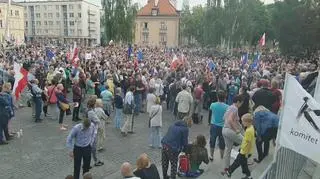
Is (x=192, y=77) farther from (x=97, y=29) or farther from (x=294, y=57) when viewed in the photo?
(x=97, y=29)

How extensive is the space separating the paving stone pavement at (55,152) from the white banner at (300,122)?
4115 millimetres

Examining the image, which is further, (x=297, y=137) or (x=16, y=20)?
(x=16, y=20)

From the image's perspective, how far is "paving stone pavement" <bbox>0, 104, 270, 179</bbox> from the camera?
999cm

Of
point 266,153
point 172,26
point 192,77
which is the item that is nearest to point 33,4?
point 172,26

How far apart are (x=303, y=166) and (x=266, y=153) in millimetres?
2311

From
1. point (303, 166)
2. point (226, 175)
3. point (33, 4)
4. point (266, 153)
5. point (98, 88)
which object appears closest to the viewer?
point (303, 166)

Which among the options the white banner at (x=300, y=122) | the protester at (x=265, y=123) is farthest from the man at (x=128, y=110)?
the white banner at (x=300, y=122)

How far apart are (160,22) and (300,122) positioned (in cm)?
8978

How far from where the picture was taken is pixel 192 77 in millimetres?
19422

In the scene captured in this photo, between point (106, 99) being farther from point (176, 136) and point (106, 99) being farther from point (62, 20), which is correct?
point (62, 20)

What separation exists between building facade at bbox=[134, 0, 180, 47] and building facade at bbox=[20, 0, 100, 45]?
146 feet

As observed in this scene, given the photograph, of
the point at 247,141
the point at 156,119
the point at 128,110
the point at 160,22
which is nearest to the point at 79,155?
the point at 156,119

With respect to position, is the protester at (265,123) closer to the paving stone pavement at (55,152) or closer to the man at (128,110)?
the paving stone pavement at (55,152)

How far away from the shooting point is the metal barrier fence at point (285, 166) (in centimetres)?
654
